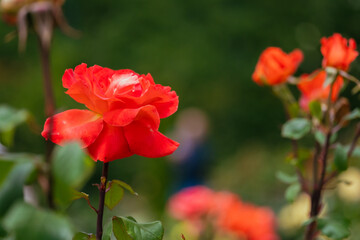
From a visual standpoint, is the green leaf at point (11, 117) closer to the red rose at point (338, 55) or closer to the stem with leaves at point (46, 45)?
the stem with leaves at point (46, 45)

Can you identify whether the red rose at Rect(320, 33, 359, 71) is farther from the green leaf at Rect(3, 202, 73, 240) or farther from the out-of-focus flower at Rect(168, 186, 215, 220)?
the out-of-focus flower at Rect(168, 186, 215, 220)

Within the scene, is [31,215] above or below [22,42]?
above

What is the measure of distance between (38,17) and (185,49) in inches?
269

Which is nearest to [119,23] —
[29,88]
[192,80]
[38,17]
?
[192,80]

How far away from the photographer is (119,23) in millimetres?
7973

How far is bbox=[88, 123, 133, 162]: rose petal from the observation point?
0.33 m

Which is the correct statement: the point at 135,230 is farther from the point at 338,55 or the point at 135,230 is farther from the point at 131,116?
the point at 338,55

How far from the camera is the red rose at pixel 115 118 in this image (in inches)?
13.0

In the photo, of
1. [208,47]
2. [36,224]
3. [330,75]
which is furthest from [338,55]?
[208,47]

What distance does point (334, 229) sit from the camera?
1.52ft

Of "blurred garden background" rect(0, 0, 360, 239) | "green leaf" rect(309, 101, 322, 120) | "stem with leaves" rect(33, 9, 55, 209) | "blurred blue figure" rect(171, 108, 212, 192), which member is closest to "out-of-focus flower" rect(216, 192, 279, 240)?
"stem with leaves" rect(33, 9, 55, 209)

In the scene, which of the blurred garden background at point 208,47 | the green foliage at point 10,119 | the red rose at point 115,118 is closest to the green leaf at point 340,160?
the red rose at point 115,118

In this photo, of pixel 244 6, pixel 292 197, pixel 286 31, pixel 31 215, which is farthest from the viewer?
pixel 244 6

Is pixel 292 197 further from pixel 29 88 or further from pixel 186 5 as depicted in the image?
pixel 186 5
